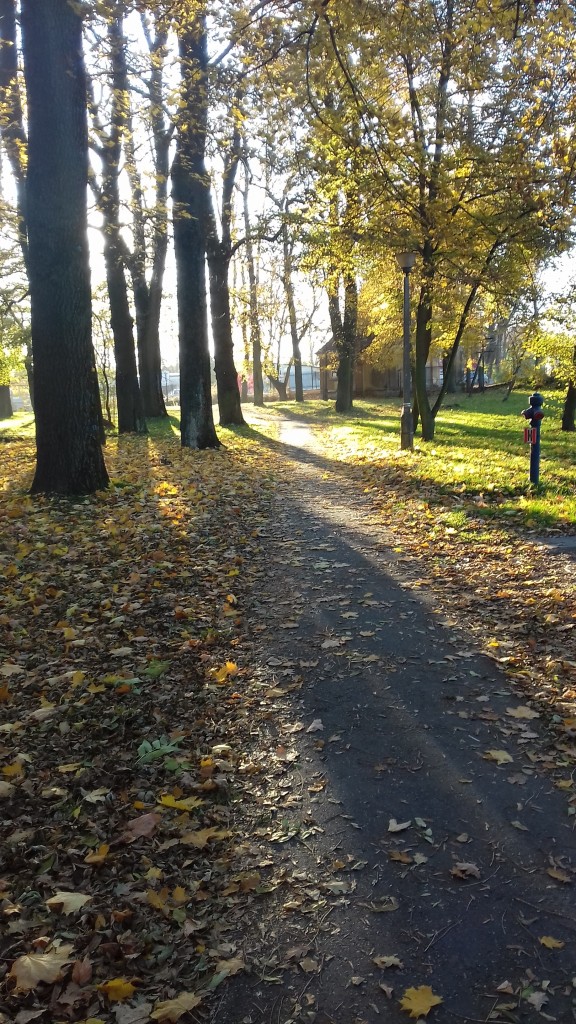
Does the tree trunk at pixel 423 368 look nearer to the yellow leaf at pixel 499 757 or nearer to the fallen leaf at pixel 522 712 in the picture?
the fallen leaf at pixel 522 712

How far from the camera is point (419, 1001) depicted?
223 cm

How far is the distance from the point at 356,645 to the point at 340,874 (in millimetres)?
2272

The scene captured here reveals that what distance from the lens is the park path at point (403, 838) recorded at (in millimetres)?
2305

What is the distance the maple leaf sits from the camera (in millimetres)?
2348

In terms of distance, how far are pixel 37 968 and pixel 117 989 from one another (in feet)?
1.04

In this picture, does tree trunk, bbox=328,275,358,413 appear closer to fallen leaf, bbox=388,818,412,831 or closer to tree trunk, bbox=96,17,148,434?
tree trunk, bbox=96,17,148,434

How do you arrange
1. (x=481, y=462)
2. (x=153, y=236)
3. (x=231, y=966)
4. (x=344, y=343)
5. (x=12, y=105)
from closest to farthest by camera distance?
(x=231, y=966) → (x=481, y=462) → (x=12, y=105) → (x=153, y=236) → (x=344, y=343)

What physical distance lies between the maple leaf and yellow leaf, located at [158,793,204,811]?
0.85 metres

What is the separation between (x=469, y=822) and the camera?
308 cm

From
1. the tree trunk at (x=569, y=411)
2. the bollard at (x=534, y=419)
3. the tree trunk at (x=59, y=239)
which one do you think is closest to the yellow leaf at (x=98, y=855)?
the tree trunk at (x=59, y=239)

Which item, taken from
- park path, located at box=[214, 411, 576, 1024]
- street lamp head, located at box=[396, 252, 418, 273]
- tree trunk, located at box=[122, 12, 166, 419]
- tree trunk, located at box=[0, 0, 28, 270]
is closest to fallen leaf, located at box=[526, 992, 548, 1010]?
park path, located at box=[214, 411, 576, 1024]

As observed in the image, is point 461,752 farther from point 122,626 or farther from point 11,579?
point 11,579

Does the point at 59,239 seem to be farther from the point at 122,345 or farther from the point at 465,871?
the point at 122,345

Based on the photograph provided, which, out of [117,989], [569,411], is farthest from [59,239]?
[569,411]
